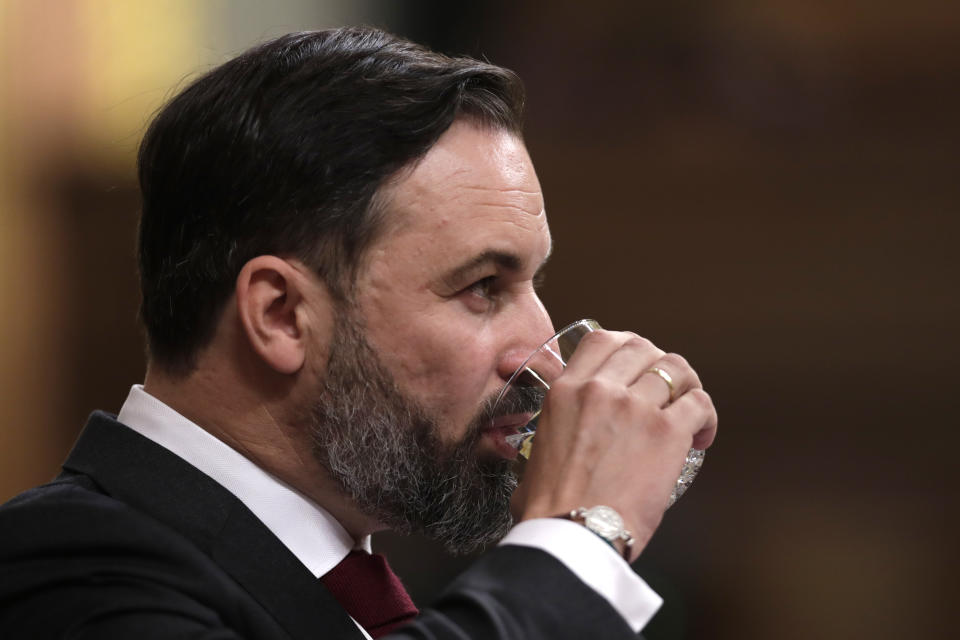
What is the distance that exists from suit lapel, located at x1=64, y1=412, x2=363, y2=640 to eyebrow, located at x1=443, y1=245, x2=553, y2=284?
401mm

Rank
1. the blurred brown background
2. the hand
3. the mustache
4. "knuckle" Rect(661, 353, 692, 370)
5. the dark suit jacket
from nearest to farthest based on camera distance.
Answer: the dark suit jacket → the hand → "knuckle" Rect(661, 353, 692, 370) → the mustache → the blurred brown background

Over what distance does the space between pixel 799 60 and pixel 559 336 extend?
261 cm

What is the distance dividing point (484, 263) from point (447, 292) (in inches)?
2.5

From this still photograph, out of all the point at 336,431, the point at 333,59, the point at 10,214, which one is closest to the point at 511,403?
the point at 336,431

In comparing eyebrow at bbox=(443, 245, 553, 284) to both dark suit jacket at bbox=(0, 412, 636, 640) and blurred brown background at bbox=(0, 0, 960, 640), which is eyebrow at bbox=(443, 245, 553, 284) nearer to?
dark suit jacket at bbox=(0, 412, 636, 640)

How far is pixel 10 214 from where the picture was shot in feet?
12.9

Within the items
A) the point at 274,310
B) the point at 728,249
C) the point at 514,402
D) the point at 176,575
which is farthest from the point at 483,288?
the point at 728,249

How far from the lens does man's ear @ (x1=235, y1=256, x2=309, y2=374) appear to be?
153cm

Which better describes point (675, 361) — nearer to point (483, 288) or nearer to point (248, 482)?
point (483, 288)

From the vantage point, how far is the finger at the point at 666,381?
1.38m

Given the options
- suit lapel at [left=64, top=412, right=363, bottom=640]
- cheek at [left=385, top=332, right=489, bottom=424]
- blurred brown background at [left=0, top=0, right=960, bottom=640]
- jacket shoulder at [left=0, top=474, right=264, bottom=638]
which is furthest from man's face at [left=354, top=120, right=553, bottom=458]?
blurred brown background at [left=0, top=0, right=960, bottom=640]

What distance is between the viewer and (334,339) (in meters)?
1.54

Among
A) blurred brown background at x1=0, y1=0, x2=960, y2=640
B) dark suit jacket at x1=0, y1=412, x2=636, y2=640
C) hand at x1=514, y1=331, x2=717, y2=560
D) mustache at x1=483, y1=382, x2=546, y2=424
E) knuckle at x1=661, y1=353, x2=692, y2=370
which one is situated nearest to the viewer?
dark suit jacket at x1=0, y1=412, x2=636, y2=640

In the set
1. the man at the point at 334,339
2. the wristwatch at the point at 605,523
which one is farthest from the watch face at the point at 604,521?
the man at the point at 334,339
